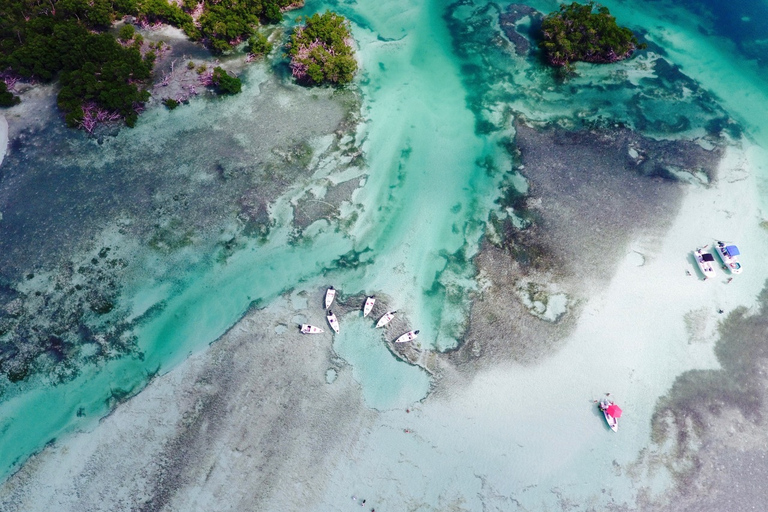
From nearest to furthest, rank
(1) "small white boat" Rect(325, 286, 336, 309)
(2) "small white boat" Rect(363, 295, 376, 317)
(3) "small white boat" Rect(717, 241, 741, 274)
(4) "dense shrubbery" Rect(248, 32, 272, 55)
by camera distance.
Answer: (2) "small white boat" Rect(363, 295, 376, 317), (1) "small white boat" Rect(325, 286, 336, 309), (3) "small white boat" Rect(717, 241, 741, 274), (4) "dense shrubbery" Rect(248, 32, 272, 55)

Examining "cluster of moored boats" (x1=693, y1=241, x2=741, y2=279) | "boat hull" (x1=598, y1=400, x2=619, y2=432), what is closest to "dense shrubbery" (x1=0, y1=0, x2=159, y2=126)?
"boat hull" (x1=598, y1=400, x2=619, y2=432)

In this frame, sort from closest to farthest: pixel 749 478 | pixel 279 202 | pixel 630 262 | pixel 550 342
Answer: pixel 749 478 → pixel 550 342 → pixel 630 262 → pixel 279 202

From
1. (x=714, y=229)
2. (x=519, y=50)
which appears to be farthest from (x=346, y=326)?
(x=519, y=50)

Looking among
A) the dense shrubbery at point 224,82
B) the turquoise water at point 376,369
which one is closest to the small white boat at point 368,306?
the turquoise water at point 376,369

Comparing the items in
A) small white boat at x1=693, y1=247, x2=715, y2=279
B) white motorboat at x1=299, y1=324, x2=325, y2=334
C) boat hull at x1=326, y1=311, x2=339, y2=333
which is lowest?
white motorboat at x1=299, y1=324, x2=325, y2=334

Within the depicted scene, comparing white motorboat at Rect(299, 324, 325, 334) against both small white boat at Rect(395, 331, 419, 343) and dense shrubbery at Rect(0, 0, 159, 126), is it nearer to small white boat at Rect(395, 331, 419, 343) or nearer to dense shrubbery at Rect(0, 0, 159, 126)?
small white boat at Rect(395, 331, 419, 343)

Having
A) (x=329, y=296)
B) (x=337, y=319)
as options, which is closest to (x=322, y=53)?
(x=329, y=296)

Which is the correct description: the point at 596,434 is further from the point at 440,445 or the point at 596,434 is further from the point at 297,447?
the point at 297,447
